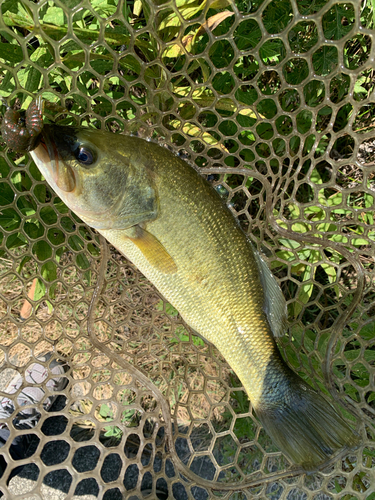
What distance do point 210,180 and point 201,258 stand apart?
781 mm

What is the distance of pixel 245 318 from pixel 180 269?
441 mm

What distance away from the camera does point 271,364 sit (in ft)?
6.21

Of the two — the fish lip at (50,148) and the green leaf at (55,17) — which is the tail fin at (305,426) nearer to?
the fish lip at (50,148)

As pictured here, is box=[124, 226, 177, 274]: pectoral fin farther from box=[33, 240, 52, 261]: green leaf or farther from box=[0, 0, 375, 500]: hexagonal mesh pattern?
box=[33, 240, 52, 261]: green leaf

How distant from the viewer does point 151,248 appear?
5.87ft

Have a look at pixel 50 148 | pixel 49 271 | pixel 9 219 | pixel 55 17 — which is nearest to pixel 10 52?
pixel 55 17

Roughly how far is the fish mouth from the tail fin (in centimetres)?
154

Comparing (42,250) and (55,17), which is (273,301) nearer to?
(42,250)

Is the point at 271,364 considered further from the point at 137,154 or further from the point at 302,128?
the point at 302,128

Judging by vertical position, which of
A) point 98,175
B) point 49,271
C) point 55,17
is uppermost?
point 55,17

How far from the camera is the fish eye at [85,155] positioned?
1.55 meters

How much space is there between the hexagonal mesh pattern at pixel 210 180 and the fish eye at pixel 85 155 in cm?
54

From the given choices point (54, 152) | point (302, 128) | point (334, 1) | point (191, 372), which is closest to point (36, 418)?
point (191, 372)

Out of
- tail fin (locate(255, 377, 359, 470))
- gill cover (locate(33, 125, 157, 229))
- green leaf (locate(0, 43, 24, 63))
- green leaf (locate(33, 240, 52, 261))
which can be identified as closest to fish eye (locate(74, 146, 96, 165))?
gill cover (locate(33, 125, 157, 229))
